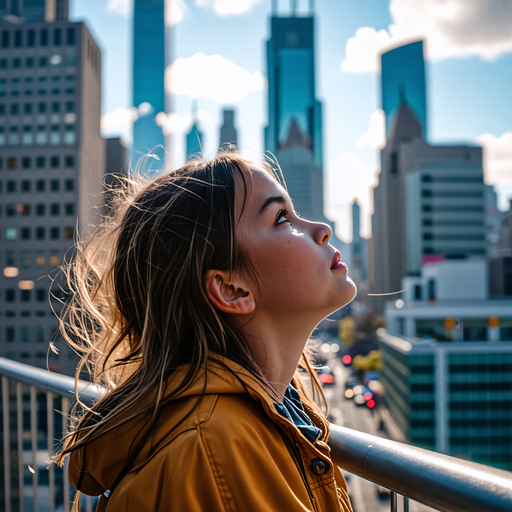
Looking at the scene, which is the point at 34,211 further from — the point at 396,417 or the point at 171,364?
the point at 171,364

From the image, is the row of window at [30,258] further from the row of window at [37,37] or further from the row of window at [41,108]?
the row of window at [37,37]

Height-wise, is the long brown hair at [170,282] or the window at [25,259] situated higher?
the window at [25,259]

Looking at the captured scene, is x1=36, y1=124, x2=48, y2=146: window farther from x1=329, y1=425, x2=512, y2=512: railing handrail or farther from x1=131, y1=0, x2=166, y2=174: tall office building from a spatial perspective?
x1=131, y1=0, x2=166, y2=174: tall office building

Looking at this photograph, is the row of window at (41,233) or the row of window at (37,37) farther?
the row of window at (37,37)

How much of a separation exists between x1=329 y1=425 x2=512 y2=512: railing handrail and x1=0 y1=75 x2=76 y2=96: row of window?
55.1m

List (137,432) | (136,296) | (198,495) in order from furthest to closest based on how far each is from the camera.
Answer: (136,296), (137,432), (198,495)

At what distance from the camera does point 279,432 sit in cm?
114

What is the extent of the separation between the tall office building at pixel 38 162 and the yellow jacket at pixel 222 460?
161 ft

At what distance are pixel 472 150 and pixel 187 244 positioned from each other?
8630 cm

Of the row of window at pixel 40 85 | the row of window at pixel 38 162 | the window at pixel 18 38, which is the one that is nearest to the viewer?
the row of window at pixel 38 162

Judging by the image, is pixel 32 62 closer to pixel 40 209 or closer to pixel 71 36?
pixel 71 36

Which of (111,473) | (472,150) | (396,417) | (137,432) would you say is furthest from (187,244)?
(472,150)

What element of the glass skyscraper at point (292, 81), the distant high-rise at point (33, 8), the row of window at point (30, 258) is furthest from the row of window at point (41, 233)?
the glass skyscraper at point (292, 81)

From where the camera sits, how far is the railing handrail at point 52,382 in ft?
6.38
